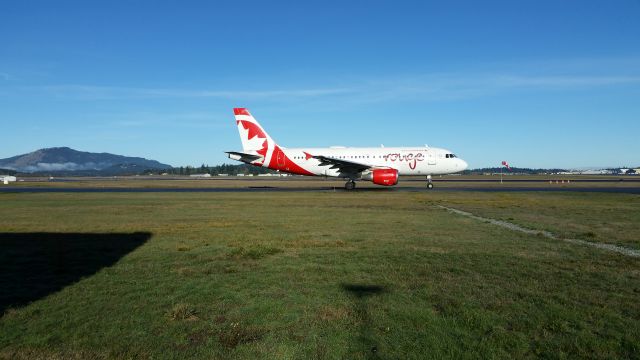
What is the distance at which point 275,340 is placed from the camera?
609 centimetres

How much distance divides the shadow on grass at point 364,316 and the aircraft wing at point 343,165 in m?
33.9

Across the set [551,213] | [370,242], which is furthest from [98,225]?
[551,213]

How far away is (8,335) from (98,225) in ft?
43.3

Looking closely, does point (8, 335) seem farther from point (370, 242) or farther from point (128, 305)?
point (370, 242)

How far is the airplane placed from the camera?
45.3m

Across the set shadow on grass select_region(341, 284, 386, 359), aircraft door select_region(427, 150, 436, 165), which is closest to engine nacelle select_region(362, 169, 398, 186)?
aircraft door select_region(427, 150, 436, 165)

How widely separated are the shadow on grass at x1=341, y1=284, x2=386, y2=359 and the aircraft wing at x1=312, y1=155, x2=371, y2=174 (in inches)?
1335

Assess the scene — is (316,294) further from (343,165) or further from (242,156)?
(242,156)

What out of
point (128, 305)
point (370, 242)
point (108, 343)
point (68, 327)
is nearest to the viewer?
point (108, 343)

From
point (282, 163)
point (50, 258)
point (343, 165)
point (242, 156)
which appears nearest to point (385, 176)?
point (343, 165)

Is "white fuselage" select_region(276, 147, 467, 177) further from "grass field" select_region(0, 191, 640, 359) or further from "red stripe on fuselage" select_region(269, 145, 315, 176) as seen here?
"grass field" select_region(0, 191, 640, 359)

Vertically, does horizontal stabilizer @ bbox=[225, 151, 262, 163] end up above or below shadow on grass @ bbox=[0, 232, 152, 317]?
above

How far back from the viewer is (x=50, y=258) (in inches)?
456

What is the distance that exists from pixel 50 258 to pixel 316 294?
7.60m
